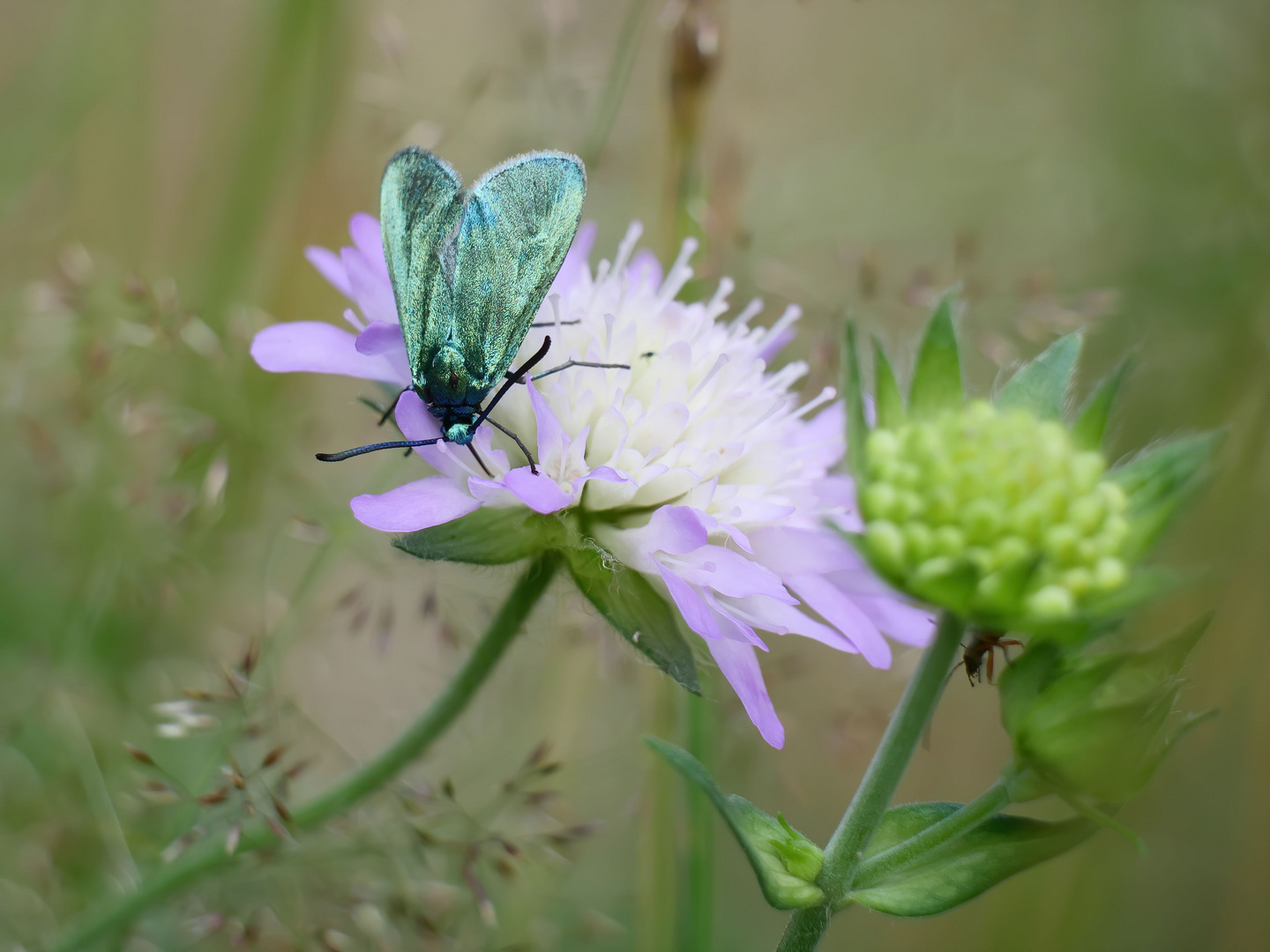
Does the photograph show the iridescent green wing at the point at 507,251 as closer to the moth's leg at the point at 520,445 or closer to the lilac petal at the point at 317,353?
the moth's leg at the point at 520,445

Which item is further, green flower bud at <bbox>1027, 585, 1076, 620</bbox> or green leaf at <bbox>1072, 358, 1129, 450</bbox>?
green leaf at <bbox>1072, 358, 1129, 450</bbox>

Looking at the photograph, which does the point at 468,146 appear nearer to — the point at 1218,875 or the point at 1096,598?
the point at 1096,598

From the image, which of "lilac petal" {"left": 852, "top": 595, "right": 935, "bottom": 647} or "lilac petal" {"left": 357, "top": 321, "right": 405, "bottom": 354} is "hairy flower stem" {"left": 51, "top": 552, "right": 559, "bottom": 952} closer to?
"lilac petal" {"left": 357, "top": 321, "right": 405, "bottom": 354}

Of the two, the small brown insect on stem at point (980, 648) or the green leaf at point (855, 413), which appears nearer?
the green leaf at point (855, 413)

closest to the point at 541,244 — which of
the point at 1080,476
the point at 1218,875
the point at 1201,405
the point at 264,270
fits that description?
the point at 1080,476

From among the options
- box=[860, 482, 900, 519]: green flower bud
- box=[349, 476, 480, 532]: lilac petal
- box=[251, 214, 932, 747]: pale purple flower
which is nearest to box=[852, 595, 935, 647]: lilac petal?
box=[251, 214, 932, 747]: pale purple flower

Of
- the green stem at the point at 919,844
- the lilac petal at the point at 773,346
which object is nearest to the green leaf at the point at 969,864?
the green stem at the point at 919,844

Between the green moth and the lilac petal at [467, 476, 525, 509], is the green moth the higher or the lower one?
the higher one
